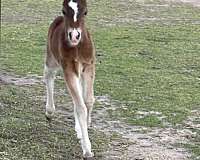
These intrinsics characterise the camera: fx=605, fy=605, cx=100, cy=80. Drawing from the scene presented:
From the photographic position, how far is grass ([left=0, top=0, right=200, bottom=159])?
756 centimetres

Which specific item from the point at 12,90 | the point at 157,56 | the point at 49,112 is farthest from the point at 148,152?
the point at 157,56

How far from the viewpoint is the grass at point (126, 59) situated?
24.8 ft

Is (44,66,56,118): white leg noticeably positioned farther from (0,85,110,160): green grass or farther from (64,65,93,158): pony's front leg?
(64,65,93,158): pony's front leg

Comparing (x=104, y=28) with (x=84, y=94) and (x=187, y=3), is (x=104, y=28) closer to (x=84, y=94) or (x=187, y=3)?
(x=187, y=3)

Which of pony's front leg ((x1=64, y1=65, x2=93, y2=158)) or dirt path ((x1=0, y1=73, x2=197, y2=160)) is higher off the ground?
pony's front leg ((x1=64, y1=65, x2=93, y2=158))

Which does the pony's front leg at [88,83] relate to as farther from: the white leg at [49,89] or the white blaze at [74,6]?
the white leg at [49,89]

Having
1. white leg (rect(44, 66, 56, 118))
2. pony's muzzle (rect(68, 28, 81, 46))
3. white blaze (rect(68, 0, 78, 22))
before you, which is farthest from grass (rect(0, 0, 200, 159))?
white blaze (rect(68, 0, 78, 22))

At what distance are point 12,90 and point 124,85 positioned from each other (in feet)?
6.00

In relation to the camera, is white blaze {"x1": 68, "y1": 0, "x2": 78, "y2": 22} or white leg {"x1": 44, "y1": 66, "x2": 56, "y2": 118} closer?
white blaze {"x1": 68, "y1": 0, "x2": 78, "y2": 22}

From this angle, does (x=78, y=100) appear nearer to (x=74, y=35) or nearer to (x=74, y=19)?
(x=74, y=35)

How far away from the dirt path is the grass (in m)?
0.18

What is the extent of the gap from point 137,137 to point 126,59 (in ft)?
15.9

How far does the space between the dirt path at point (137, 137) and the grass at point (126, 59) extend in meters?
0.18

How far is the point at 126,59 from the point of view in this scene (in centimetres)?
1165
